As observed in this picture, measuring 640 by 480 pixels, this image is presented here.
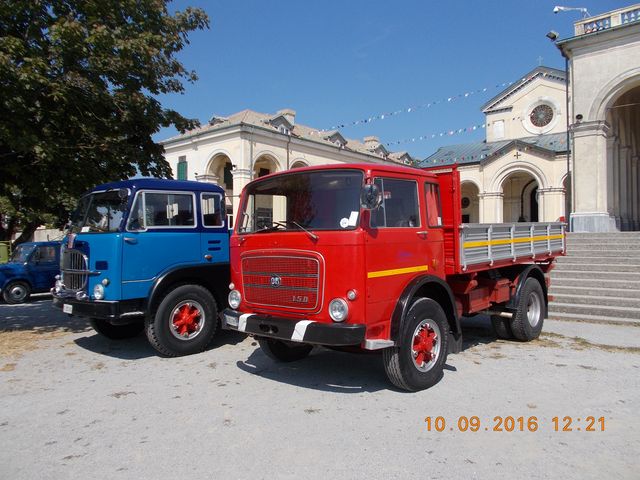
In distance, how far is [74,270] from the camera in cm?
642

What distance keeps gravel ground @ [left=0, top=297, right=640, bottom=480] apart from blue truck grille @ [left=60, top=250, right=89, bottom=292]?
41.6 inches

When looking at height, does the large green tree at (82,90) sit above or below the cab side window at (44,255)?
above

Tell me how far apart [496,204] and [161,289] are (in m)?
26.0

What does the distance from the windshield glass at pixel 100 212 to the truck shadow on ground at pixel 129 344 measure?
1.85 meters

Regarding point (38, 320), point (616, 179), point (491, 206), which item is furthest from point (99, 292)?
point (491, 206)

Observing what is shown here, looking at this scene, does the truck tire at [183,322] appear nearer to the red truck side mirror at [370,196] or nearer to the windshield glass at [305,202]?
the windshield glass at [305,202]

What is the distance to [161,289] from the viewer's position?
6.38 metres

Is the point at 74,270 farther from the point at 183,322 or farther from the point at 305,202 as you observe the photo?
the point at 305,202

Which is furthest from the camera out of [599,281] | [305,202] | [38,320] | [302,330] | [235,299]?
[599,281]

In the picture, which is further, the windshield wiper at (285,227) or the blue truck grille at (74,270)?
the blue truck grille at (74,270)

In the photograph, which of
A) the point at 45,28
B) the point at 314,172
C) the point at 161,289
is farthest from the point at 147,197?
the point at 45,28

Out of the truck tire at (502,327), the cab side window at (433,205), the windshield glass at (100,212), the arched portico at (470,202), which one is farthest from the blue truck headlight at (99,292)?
the arched portico at (470,202)

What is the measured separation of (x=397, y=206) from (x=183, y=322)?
3602mm

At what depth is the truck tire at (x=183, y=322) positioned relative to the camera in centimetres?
623
